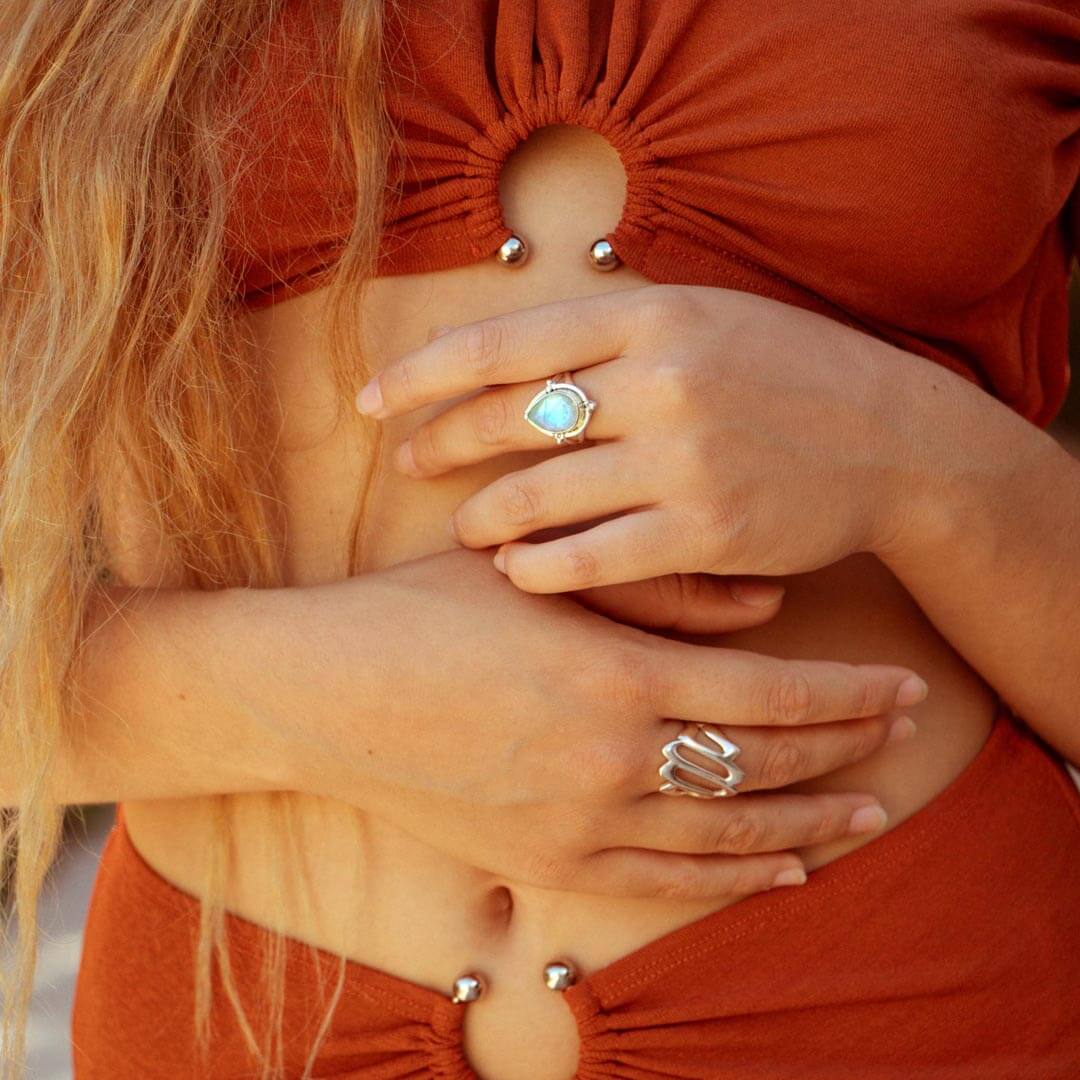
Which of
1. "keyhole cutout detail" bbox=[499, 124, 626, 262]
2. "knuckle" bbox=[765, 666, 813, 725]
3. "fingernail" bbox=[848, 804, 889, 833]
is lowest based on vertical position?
"fingernail" bbox=[848, 804, 889, 833]

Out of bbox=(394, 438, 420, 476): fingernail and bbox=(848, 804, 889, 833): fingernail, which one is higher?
bbox=(394, 438, 420, 476): fingernail

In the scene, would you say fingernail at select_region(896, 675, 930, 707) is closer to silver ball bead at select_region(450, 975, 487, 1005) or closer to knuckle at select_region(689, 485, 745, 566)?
knuckle at select_region(689, 485, 745, 566)

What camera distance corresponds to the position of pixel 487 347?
961mm

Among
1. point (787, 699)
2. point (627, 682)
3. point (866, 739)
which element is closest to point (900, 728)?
point (866, 739)

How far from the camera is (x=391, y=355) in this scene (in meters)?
1.10

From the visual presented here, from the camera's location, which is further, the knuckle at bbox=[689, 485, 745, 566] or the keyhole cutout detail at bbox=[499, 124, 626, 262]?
the keyhole cutout detail at bbox=[499, 124, 626, 262]

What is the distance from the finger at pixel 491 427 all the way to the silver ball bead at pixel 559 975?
1.41ft

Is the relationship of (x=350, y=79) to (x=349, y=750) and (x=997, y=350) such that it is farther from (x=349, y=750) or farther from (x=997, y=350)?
(x=997, y=350)

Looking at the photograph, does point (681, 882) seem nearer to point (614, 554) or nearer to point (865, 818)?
point (865, 818)

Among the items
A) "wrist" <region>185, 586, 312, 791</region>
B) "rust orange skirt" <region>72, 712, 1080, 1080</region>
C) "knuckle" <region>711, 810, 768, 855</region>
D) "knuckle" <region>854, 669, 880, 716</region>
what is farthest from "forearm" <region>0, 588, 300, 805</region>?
"knuckle" <region>854, 669, 880, 716</region>

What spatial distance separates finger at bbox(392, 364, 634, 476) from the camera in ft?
3.18

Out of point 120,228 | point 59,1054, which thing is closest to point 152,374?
point 120,228

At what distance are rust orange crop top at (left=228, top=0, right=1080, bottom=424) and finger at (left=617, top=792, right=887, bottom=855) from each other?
461 millimetres

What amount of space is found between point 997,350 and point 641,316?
45cm
